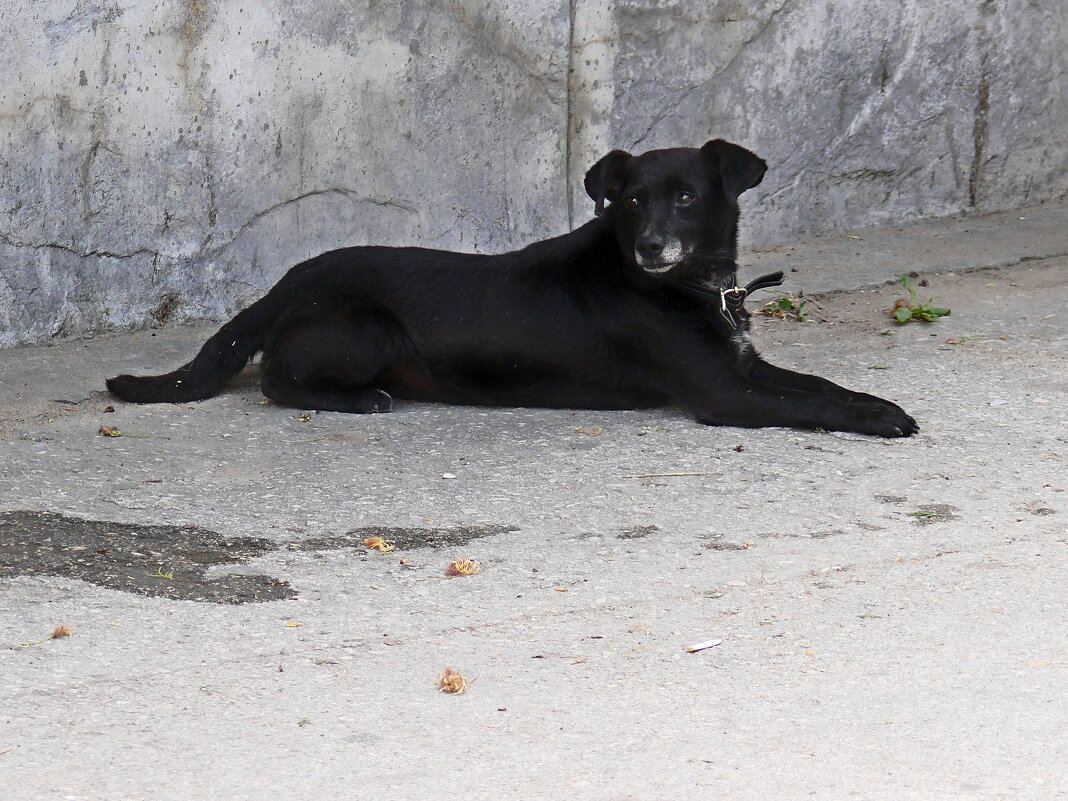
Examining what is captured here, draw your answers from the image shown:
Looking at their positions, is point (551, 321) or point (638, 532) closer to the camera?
point (638, 532)

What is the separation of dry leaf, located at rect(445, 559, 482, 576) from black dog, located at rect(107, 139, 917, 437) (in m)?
1.46

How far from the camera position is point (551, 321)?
4.62m

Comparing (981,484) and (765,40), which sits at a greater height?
(765,40)

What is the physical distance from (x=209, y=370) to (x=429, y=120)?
5.15 feet

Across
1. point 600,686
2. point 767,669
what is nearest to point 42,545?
point 600,686

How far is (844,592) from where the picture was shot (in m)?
3.10

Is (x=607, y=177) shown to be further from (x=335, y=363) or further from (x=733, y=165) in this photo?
(x=335, y=363)

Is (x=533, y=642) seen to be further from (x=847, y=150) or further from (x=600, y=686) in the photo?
(x=847, y=150)

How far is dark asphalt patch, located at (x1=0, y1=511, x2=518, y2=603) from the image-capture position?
312 centimetres

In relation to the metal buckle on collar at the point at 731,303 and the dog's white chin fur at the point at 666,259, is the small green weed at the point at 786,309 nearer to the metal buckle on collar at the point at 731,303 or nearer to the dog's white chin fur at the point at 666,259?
the metal buckle on collar at the point at 731,303

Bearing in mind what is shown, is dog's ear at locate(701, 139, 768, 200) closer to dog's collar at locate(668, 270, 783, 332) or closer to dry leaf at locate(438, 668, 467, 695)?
dog's collar at locate(668, 270, 783, 332)

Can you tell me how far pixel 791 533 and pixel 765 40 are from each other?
11.6 feet

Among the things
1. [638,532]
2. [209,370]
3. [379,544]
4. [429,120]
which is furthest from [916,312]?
[379,544]

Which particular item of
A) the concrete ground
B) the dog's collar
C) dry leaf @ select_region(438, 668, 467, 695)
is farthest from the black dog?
dry leaf @ select_region(438, 668, 467, 695)
